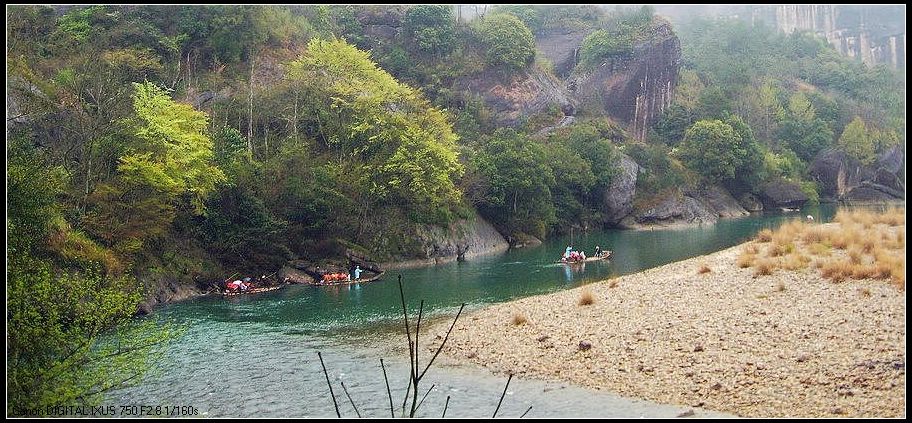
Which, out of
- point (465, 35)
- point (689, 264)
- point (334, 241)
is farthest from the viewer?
point (465, 35)

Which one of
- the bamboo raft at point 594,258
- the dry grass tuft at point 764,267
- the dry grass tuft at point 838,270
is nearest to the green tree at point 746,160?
the bamboo raft at point 594,258

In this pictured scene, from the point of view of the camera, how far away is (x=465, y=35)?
93250 mm

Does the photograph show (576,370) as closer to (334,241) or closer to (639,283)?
(639,283)

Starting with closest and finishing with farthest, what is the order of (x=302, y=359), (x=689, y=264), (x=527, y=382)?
(x=527, y=382) < (x=302, y=359) < (x=689, y=264)

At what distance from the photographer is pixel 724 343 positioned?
71.0 feet

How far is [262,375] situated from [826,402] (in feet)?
46.0

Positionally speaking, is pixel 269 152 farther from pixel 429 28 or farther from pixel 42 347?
pixel 429 28

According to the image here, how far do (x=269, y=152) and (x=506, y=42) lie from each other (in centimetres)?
4480

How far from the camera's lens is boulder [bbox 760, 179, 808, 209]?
3580 inches

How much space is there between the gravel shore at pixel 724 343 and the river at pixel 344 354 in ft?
4.53

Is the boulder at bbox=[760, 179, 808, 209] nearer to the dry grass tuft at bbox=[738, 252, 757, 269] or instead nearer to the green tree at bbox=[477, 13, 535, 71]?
the green tree at bbox=[477, 13, 535, 71]

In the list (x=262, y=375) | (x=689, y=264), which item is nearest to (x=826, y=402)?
(x=262, y=375)

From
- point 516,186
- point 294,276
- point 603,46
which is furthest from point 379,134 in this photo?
point 603,46

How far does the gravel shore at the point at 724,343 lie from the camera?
57.9 feet
